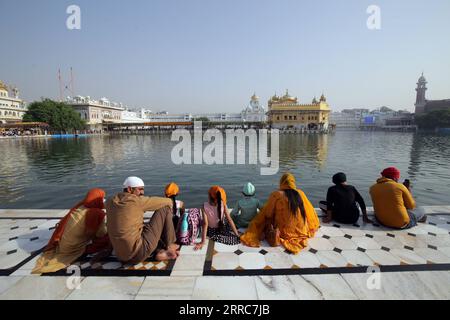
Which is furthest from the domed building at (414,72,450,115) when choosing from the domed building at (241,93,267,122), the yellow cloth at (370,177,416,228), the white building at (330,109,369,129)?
the yellow cloth at (370,177,416,228)

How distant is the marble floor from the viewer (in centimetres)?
222

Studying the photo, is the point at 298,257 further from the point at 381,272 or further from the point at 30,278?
the point at 30,278

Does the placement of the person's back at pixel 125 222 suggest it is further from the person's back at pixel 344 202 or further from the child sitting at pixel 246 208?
the person's back at pixel 344 202

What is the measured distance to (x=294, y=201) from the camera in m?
3.05

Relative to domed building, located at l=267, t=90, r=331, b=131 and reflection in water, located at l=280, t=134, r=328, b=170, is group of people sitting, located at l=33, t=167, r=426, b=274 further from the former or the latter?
domed building, located at l=267, t=90, r=331, b=131

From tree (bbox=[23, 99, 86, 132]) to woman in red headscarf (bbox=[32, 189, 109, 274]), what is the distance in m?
48.3

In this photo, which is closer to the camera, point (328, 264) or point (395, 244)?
point (328, 264)

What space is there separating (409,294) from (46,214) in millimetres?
5841

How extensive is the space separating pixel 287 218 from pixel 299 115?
208ft

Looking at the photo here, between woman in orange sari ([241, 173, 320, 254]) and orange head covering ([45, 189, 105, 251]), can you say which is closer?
orange head covering ([45, 189, 105, 251])

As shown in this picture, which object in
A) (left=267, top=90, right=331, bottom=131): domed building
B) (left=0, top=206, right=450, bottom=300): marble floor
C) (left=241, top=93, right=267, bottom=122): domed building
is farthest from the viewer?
(left=241, top=93, right=267, bottom=122): domed building

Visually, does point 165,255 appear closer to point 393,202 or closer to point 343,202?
point 343,202
